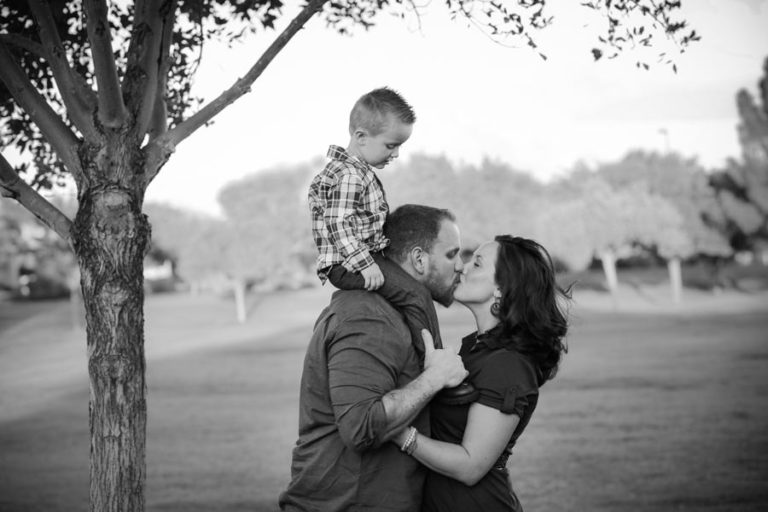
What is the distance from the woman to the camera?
3490mm

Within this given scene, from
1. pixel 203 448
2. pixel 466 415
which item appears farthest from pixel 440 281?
pixel 203 448

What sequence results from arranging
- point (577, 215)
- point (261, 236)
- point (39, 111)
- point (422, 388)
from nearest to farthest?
point (422, 388), point (39, 111), point (577, 215), point (261, 236)

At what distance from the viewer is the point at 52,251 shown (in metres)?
76.8

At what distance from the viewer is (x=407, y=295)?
3691 mm

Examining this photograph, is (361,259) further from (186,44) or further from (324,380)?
(186,44)

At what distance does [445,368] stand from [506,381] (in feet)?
1.08

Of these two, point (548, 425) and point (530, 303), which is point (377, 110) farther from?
point (548, 425)

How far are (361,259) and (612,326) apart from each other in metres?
41.7

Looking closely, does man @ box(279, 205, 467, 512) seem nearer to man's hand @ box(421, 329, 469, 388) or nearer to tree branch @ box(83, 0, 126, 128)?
man's hand @ box(421, 329, 469, 388)

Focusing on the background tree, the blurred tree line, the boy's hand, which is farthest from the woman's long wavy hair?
the background tree

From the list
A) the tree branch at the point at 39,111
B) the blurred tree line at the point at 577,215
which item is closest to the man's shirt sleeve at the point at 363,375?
the tree branch at the point at 39,111

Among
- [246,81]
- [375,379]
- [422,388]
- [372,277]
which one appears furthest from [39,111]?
[422,388]

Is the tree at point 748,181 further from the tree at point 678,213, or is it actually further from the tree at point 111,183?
the tree at point 111,183

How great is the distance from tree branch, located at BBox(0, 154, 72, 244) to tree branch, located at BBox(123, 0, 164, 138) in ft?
2.39
